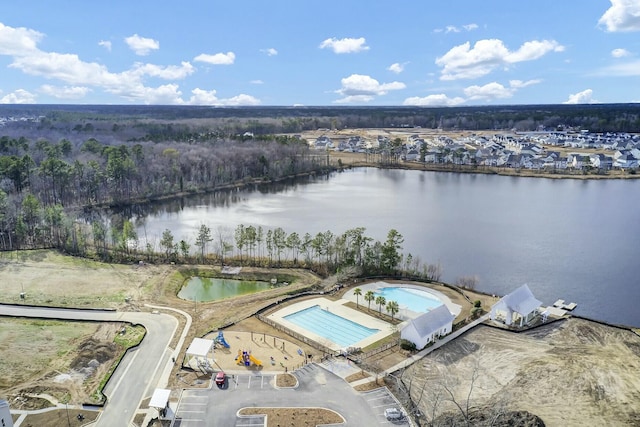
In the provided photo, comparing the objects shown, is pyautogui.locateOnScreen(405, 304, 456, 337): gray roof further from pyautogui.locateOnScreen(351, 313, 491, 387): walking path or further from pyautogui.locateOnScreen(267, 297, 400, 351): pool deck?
pyautogui.locateOnScreen(267, 297, 400, 351): pool deck

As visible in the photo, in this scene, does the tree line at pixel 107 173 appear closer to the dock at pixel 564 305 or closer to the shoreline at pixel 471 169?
the shoreline at pixel 471 169

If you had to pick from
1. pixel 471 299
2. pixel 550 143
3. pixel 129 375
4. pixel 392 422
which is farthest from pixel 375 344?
pixel 550 143

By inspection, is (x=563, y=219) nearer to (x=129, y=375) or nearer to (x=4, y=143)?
(x=129, y=375)

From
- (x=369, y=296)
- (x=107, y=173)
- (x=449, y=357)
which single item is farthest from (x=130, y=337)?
(x=107, y=173)

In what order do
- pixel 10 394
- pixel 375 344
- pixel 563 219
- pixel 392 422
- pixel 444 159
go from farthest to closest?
pixel 444 159 → pixel 563 219 → pixel 375 344 → pixel 10 394 → pixel 392 422

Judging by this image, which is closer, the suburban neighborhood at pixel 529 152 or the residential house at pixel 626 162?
the residential house at pixel 626 162

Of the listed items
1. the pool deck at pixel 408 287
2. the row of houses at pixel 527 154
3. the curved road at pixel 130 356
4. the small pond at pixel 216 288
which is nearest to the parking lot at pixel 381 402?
the pool deck at pixel 408 287

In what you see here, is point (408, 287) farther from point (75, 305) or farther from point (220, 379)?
point (75, 305)
